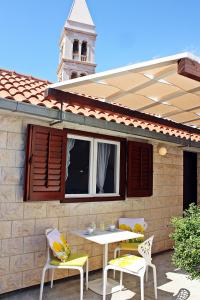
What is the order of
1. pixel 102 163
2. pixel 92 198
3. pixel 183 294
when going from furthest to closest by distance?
pixel 102 163 → pixel 92 198 → pixel 183 294

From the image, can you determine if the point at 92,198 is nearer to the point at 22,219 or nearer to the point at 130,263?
the point at 22,219

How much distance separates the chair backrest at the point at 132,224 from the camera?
23.2 feet

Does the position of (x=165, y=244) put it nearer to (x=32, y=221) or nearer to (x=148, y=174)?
(x=148, y=174)

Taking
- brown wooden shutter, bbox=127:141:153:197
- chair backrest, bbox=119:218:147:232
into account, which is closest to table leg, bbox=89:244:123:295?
chair backrest, bbox=119:218:147:232

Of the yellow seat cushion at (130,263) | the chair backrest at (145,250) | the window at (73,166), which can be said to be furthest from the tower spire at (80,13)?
the yellow seat cushion at (130,263)

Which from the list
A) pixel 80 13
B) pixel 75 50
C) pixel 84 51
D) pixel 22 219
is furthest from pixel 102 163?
pixel 80 13

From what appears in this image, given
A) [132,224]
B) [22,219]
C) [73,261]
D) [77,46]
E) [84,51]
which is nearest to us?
[73,261]

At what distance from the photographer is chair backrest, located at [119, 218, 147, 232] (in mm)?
7074

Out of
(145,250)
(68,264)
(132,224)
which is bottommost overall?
(68,264)

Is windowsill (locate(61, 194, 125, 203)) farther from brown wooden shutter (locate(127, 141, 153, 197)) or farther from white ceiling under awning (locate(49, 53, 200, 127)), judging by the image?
white ceiling under awning (locate(49, 53, 200, 127))

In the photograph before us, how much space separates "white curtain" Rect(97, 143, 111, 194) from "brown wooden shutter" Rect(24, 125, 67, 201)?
1.32 m

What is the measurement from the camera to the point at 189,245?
4727 millimetres

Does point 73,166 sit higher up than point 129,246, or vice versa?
point 73,166

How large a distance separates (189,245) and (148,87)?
290 centimetres
